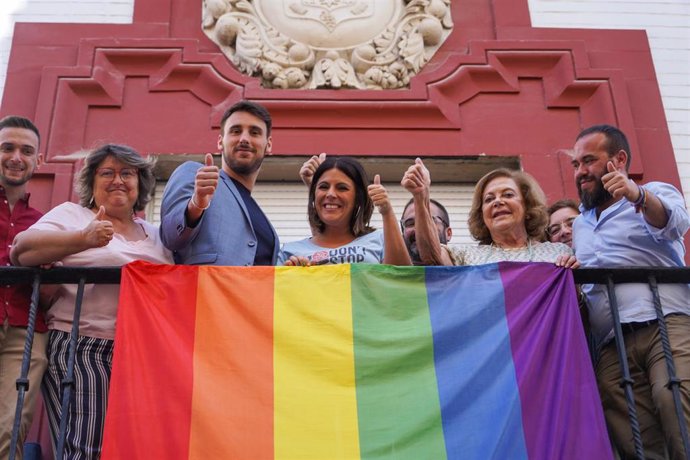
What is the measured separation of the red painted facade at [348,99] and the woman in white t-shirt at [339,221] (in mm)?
1938

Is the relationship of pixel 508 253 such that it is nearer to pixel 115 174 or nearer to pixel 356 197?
pixel 356 197

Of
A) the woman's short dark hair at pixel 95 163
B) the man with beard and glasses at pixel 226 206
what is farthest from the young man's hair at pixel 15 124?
the man with beard and glasses at pixel 226 206

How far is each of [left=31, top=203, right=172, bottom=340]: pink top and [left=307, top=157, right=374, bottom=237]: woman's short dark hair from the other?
770 mm

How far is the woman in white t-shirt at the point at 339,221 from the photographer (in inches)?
193

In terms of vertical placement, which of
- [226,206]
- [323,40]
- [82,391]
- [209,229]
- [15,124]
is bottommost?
[82,391]

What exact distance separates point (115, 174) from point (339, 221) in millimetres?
1103

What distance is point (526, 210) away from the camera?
512 centimetres

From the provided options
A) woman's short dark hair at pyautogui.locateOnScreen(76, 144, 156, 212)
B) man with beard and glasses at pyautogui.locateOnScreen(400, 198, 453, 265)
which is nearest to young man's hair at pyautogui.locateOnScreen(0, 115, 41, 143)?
woman's short dark hair at pyautogui.locateOnScreen(76, 144, 156, 212)

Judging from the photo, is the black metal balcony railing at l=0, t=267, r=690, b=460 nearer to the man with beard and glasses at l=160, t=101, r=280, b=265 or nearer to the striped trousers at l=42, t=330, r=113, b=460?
the striped trousers at l=42, t=330, r=113, b=460

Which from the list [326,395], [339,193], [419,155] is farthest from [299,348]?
[419,155]

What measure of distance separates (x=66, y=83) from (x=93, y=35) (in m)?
0.49

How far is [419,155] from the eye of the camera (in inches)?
279

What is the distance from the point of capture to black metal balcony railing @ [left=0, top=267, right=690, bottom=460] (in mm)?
4164

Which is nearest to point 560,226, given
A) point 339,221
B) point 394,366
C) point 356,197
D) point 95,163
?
point 356,197
